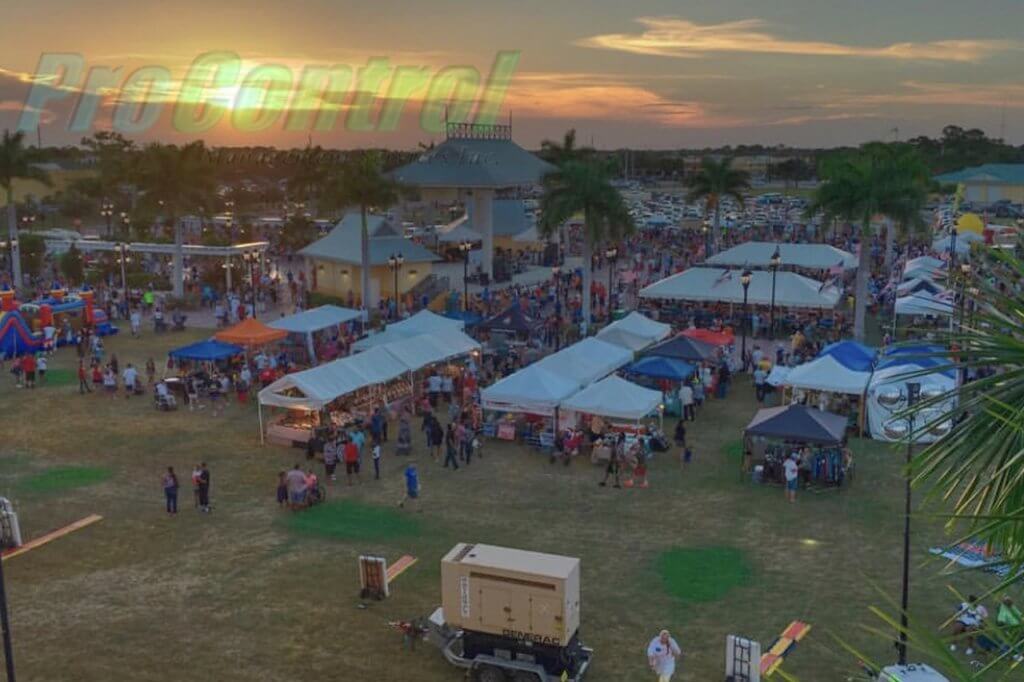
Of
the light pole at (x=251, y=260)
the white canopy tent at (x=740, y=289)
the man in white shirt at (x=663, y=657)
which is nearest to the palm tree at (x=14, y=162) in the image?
the light pole at (x=251, y=260)

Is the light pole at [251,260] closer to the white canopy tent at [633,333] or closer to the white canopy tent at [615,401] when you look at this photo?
the white canopy tent at [633,333]

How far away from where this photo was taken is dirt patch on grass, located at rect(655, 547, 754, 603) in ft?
47.6

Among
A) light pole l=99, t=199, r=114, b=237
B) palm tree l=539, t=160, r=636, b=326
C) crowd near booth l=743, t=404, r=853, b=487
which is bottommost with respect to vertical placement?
crowd near booth l=743, t=404, r=853, b=487

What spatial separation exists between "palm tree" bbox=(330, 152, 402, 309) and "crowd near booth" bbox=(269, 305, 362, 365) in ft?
29.6

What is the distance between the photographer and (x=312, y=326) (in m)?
30.3

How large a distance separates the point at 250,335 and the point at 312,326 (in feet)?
8.07

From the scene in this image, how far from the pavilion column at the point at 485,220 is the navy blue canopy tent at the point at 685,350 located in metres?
24.6

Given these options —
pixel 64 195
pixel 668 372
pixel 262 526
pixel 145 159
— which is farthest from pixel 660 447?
pixel 64 195

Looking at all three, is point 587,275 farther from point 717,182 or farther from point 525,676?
point 525,676

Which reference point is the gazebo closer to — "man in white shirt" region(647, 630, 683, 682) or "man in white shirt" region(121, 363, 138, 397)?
"man in white shirt" region(121, 363, 138, 397)

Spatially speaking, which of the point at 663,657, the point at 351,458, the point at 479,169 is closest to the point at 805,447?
the point at 351,458

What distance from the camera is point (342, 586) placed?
14820mm

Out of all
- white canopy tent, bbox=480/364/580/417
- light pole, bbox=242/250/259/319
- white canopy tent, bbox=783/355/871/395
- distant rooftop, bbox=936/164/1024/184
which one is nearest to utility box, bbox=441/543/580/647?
white canopy tent, bbox=480/364/580/417

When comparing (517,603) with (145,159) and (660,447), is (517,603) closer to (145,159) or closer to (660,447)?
(660,447)
